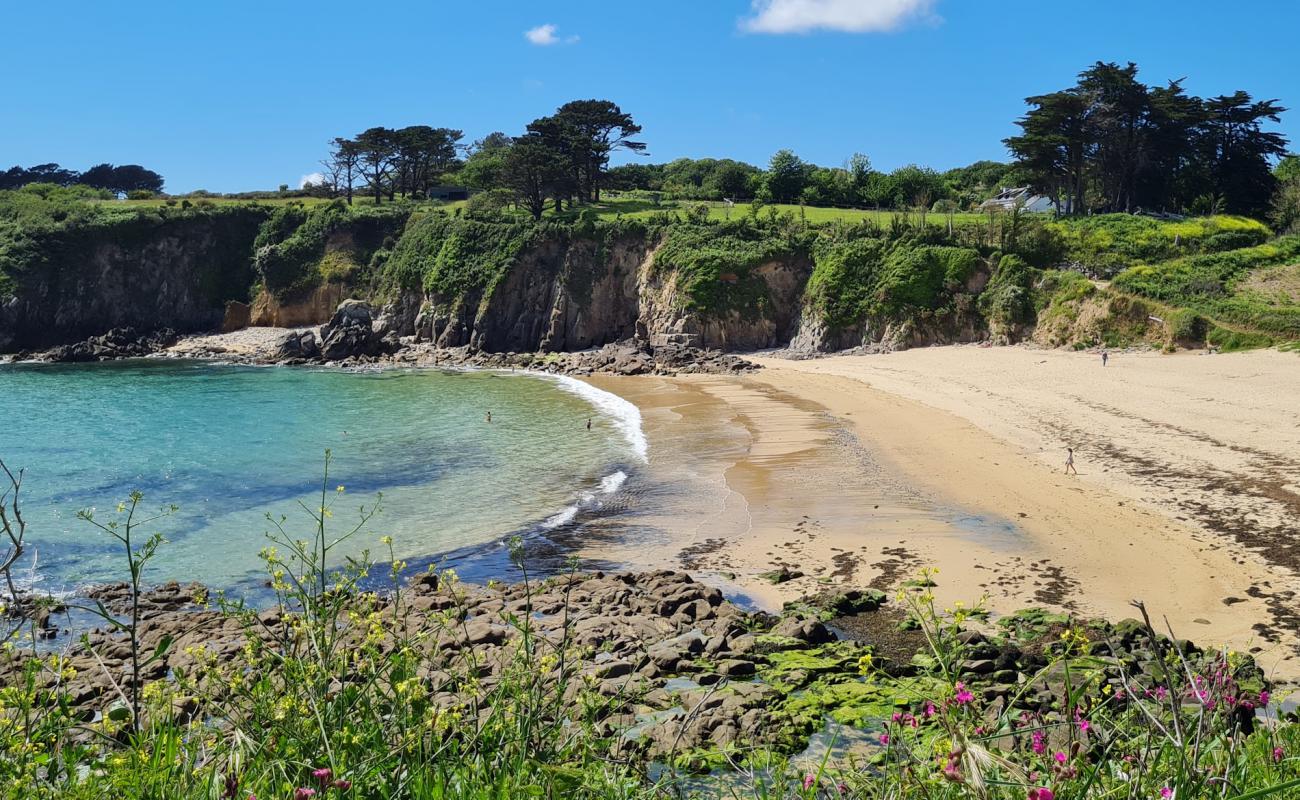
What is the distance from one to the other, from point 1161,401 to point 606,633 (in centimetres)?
2316

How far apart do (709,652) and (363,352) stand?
51.1 m

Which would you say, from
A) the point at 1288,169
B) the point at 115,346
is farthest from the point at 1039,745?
the point at 1288,169

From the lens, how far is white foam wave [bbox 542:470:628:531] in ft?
62.5

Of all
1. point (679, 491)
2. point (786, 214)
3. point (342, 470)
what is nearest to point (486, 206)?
point (786, 214)

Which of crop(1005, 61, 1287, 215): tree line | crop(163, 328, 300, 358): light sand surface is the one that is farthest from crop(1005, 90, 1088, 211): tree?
crop(163, 328, 300, 358): light sand surface

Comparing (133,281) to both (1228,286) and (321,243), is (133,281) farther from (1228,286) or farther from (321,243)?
(1228,286)

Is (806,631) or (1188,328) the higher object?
(1188,328)

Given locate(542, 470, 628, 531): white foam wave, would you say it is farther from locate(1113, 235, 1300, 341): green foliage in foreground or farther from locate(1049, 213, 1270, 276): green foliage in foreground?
locate(1049, 213, 1270, 276): green foliage in foreground

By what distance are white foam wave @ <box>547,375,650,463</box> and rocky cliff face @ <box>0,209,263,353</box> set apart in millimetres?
38330

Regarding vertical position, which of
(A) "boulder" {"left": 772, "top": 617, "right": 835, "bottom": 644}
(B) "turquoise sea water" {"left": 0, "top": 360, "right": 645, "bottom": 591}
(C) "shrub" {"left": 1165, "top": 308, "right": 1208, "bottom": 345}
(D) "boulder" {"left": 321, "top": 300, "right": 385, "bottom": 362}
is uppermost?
(C) "shrub" {"left": 1165, "top": 308, "right": 1208, "bottom": 345}

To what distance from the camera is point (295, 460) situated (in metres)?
26.3

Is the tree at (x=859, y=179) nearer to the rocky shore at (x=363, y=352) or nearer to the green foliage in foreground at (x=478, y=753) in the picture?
the rocky shore at (x=363, y=352)

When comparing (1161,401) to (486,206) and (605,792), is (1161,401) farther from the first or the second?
(486,206)

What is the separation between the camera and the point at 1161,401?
2723 centimetres
